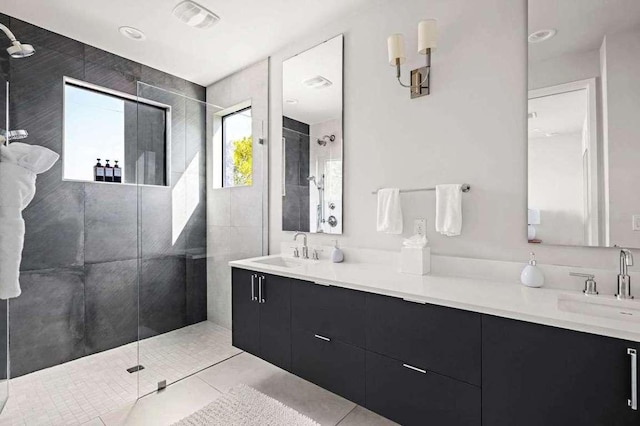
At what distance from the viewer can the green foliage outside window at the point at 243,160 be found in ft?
9.75

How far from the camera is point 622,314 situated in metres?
1.31

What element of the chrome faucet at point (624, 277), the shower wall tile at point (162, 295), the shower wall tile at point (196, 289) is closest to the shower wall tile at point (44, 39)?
the shower wall tile at point (162, 295)

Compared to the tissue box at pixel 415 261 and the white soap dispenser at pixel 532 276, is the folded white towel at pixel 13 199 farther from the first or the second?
the white soap dispenser at pixel 532 276

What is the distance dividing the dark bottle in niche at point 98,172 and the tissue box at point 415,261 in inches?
103

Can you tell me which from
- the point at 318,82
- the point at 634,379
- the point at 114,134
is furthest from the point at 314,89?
the point at 634,379

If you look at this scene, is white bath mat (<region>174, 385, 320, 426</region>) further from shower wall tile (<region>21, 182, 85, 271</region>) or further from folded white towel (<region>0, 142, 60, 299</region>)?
shower wall tile (<region>21, 182, 85, 271</region>)

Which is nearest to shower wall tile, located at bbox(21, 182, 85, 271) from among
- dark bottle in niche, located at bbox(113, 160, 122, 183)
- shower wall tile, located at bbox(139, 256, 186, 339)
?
dark bottle in niche, located at bbox(113, 160, 122, 183)

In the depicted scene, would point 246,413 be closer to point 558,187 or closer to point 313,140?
point 313,140

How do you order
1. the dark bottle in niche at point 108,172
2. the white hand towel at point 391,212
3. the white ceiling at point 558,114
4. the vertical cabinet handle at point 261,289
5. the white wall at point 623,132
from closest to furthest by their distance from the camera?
the white wall at point 623,132
the white ceiling at point 558,114
the white hand towel at point 391,212
the vertical cabinet handle at point 261,289
the dark bottle in niche at point 108,172

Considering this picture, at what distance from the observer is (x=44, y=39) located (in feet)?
8.05

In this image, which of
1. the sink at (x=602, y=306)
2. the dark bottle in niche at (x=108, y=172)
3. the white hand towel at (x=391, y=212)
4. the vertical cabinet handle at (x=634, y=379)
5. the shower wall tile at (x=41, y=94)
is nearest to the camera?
the vertical cabinet handle at (x=634, y=379)

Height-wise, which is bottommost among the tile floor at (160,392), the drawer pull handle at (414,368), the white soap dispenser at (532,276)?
the tile floor at (160,392)

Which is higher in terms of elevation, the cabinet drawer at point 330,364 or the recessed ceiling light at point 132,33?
the recessed ceiling light at point 132,33

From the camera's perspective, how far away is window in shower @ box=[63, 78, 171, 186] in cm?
235
